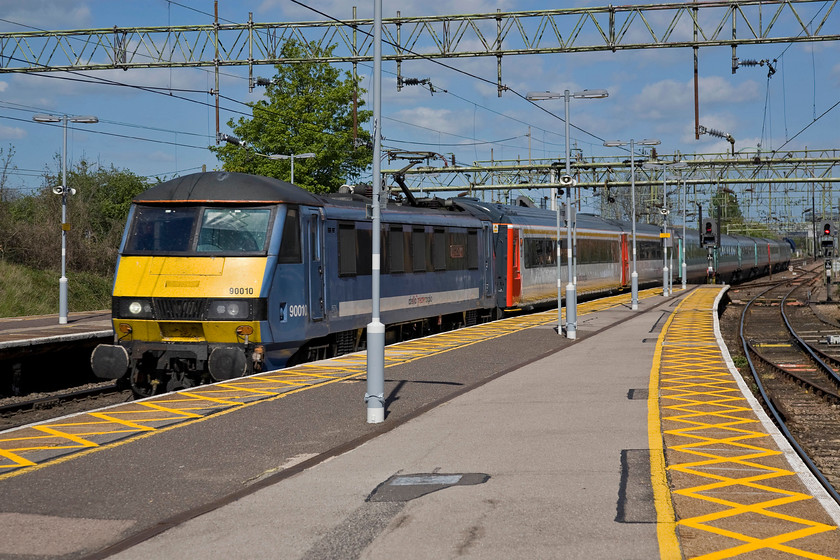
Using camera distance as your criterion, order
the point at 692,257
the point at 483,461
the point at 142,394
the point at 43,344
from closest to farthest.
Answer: the point at 483,461, the point at 142,394, the point at 43,344, the point at 692,257

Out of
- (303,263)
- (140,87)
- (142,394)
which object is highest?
(140,87)

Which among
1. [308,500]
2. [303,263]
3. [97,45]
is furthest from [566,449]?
[97,45]

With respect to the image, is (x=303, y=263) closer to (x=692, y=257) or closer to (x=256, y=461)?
(x=256, y=461)

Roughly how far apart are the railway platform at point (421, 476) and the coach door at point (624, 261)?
32699 millimetres

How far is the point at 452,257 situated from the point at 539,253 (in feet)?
30.5

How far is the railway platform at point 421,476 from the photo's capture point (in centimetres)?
670

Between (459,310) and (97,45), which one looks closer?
(459,310)

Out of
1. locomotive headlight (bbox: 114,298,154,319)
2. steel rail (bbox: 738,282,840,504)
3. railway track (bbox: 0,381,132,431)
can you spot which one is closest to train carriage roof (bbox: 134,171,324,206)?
locomotive headlight (bbox: 114,298,154,319)

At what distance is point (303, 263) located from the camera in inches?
660

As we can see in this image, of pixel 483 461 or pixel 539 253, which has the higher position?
pixel 539 253

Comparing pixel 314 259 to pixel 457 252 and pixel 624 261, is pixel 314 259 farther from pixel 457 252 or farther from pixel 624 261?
pixel 624 261

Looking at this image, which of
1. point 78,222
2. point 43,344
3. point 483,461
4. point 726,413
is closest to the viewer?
point 483,461

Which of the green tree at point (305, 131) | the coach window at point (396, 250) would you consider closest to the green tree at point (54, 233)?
the green tree at point (305, 131)

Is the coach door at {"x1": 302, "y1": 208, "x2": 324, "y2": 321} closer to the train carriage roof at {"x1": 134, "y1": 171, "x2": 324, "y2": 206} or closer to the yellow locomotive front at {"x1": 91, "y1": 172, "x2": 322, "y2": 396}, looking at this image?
the train carriage roof at {"x1": 134, "y1": 171, "x2": 324, "y2": 206}
